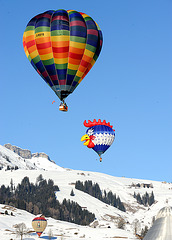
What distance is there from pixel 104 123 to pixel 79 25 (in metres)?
19.9

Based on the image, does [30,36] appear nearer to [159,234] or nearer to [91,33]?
[91,33]

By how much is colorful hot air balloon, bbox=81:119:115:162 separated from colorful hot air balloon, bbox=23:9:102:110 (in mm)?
13052

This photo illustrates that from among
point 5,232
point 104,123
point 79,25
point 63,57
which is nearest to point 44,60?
point 63,57

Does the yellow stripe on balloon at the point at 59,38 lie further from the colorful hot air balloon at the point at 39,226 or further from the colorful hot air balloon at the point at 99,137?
the colorful hot air balloon at the point at 39,226

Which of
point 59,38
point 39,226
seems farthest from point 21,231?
point 59,38

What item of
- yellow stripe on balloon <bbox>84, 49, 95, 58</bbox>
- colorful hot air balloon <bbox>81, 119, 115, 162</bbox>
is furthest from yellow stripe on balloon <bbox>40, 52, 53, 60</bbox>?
colorful hot air balloon <bbox>81, 119, 115, 162</bbox>

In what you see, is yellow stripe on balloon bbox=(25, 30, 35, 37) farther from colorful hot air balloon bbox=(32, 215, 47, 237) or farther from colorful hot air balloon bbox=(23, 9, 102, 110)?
colorful hot air balloon bbox=(32, 215, 47, 237)

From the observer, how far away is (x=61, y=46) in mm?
53375

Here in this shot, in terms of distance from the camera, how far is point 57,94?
54.9 metres

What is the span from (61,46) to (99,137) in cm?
1892

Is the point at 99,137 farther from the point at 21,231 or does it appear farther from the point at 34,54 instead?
the point at 21,231

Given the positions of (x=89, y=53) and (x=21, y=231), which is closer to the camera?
Answer: (x=89, y=53)

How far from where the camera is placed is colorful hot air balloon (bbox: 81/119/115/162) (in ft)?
219

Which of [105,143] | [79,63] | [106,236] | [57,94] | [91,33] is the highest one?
[91,33]
